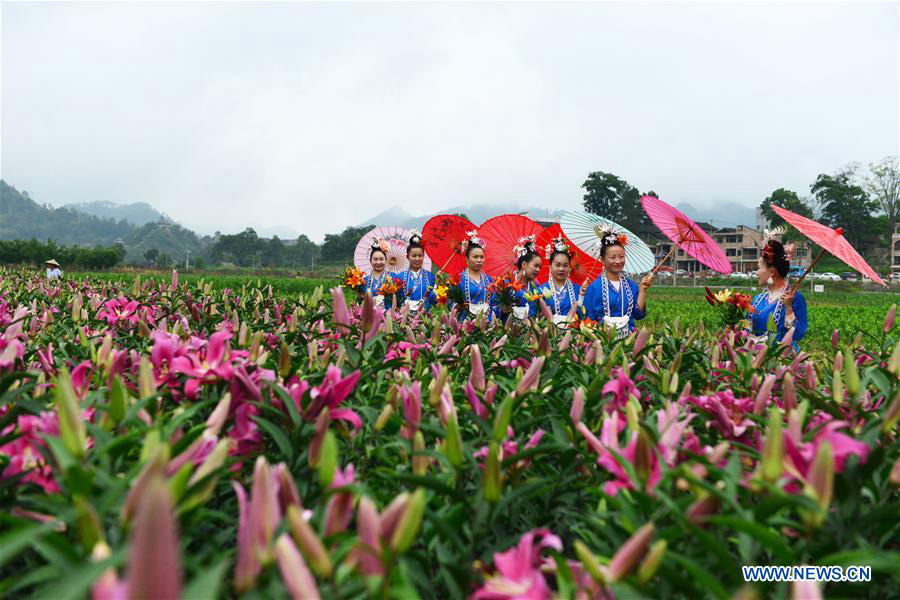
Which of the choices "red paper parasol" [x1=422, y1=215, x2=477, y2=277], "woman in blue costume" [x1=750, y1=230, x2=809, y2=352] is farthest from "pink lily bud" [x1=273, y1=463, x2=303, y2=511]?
"red paper parasol" [x1=422, y1=215, x2=477, y2=277]

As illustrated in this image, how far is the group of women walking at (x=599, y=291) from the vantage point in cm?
435

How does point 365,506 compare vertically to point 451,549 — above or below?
above

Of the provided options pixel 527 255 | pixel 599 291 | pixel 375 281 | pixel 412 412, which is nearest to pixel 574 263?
pixel 527 255

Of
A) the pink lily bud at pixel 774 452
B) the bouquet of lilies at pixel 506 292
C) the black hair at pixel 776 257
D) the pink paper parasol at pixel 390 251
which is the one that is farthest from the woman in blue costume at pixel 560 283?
the pink lily bud at pixel 774 452

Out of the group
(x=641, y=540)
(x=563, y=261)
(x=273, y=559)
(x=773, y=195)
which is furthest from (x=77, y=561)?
(x=773, y=195)

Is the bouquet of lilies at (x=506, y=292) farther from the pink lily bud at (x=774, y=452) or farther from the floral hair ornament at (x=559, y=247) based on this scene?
the pink lily bud at (x=774, y=452)

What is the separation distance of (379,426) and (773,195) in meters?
68.4

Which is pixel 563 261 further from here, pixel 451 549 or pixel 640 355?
pixel 451 549

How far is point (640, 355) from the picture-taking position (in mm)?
1657

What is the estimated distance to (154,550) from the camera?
38cm

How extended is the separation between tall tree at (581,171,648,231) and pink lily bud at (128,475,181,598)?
229 feet

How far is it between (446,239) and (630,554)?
21.2ft

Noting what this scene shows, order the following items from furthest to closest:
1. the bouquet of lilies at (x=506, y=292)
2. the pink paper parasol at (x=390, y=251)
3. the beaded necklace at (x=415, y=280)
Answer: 1. the pink paper parasol at (x=390, y=251)
2. the beaded necklace at (x=415, y=280)
3. the bouquet of lilies at (x=506, y=292)

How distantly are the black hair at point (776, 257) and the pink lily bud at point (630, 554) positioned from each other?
→ 14.6 ft
